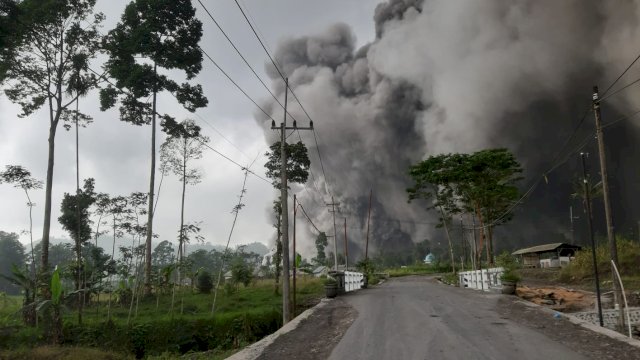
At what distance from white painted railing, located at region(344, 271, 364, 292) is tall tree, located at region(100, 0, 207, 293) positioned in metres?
15.1

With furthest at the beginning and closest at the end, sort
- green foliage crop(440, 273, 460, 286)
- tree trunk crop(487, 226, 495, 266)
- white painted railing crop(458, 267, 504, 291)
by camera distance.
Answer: tree trunk crop(487, 226, 495, 266), green foliage crop(440, 273, 460, 286), white painted railing crop(458, 267, 504, 291)

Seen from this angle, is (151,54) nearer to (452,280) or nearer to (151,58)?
(151,58)

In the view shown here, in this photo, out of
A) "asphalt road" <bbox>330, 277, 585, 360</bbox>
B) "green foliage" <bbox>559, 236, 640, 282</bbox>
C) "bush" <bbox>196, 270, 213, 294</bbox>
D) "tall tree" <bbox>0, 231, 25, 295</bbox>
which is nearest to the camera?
"asphalt road" <bbox>330, 277, 585, 360</bbox>

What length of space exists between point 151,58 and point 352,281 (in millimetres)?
24347

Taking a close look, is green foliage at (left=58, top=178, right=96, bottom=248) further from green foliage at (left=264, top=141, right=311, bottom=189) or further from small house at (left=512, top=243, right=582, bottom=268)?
small house at (left=512, top=243, right=582, bottom=268)

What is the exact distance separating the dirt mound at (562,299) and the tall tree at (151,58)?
26.3 meters

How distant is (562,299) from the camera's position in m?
24.6

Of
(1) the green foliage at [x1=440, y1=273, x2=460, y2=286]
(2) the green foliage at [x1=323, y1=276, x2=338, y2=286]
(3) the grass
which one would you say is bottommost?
(3) the grass

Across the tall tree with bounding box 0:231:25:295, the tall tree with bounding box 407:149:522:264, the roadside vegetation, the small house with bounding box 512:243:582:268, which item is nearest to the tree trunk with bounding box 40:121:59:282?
the tall tree with bounding box 407:149:522:264

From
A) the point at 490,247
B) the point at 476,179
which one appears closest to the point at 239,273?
the point at 476,179

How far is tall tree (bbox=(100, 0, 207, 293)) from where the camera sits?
34.2 m

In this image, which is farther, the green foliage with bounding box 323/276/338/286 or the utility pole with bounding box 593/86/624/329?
the green foliage with bounding box 323/276/338/286

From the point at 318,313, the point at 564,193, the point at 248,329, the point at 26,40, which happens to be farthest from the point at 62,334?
the point at 564,193

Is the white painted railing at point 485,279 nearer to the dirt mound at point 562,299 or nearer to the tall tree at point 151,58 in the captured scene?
the dirt mound at point 562,299
